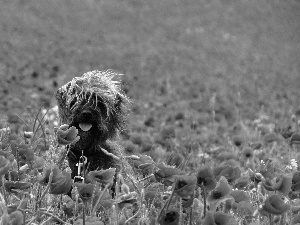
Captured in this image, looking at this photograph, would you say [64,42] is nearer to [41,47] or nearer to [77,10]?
A: [41,47]

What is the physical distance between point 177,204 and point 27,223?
0.73m

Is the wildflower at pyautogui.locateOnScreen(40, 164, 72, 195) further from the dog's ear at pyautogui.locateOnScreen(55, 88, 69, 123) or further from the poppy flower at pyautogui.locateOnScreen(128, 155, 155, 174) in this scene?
the dog's ear at pyautogui.locateOnScreen(55, 88, 69, 123)

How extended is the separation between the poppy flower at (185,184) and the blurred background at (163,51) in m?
3.38

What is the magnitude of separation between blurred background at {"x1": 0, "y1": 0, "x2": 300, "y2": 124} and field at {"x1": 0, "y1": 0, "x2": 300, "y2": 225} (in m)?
0.05

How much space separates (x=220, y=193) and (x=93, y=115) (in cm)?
163

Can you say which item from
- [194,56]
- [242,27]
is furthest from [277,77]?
[242,27]

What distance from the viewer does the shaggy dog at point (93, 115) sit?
157 inches

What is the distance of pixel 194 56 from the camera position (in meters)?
19.0

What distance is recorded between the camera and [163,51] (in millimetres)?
18844

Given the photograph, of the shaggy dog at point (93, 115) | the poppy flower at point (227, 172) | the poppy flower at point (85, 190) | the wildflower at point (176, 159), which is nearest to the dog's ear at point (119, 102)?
the shaggy dog at point (93, 115)

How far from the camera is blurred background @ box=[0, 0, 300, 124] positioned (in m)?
9.14

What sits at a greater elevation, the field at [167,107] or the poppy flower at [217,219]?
the poppy flower at [217,219]

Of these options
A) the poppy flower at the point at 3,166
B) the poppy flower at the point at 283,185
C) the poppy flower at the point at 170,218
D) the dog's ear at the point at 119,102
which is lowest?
the dog's ear at the point at 119,102

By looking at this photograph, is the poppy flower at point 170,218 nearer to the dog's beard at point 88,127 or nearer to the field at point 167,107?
the field at point 167,107
